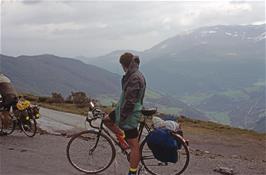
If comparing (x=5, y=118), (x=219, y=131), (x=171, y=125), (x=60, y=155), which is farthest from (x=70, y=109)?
(x=171, y=125)

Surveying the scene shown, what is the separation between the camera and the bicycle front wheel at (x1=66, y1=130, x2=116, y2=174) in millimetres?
8516

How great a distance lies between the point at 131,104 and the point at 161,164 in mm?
1675

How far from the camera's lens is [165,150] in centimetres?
782

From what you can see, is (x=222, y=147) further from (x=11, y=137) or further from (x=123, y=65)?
(x=123, y=65)

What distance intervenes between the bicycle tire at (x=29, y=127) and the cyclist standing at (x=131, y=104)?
514 centimetres

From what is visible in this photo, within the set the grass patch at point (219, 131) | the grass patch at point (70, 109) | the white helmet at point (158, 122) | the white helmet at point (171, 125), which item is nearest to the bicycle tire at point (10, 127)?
the white helmet at point (158, 122)

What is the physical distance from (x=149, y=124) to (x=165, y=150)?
0.84 meters

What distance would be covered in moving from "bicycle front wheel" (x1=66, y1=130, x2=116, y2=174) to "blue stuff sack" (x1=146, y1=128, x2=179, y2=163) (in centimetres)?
96

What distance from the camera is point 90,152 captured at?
8789mm

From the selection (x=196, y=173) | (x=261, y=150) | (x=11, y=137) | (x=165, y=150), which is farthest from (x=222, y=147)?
(x=165, y=150)

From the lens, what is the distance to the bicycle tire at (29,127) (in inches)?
490

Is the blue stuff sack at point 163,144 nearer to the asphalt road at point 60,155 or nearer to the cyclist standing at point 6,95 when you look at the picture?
the asphalt road at point 60,155

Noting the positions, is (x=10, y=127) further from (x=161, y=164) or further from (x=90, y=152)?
(x=161, y=164)

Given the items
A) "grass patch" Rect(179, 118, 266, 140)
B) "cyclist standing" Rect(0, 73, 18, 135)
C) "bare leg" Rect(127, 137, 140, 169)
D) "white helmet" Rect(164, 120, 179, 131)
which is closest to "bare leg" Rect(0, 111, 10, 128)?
"cyclist standing" Rect(0, 73, 18, 135)
